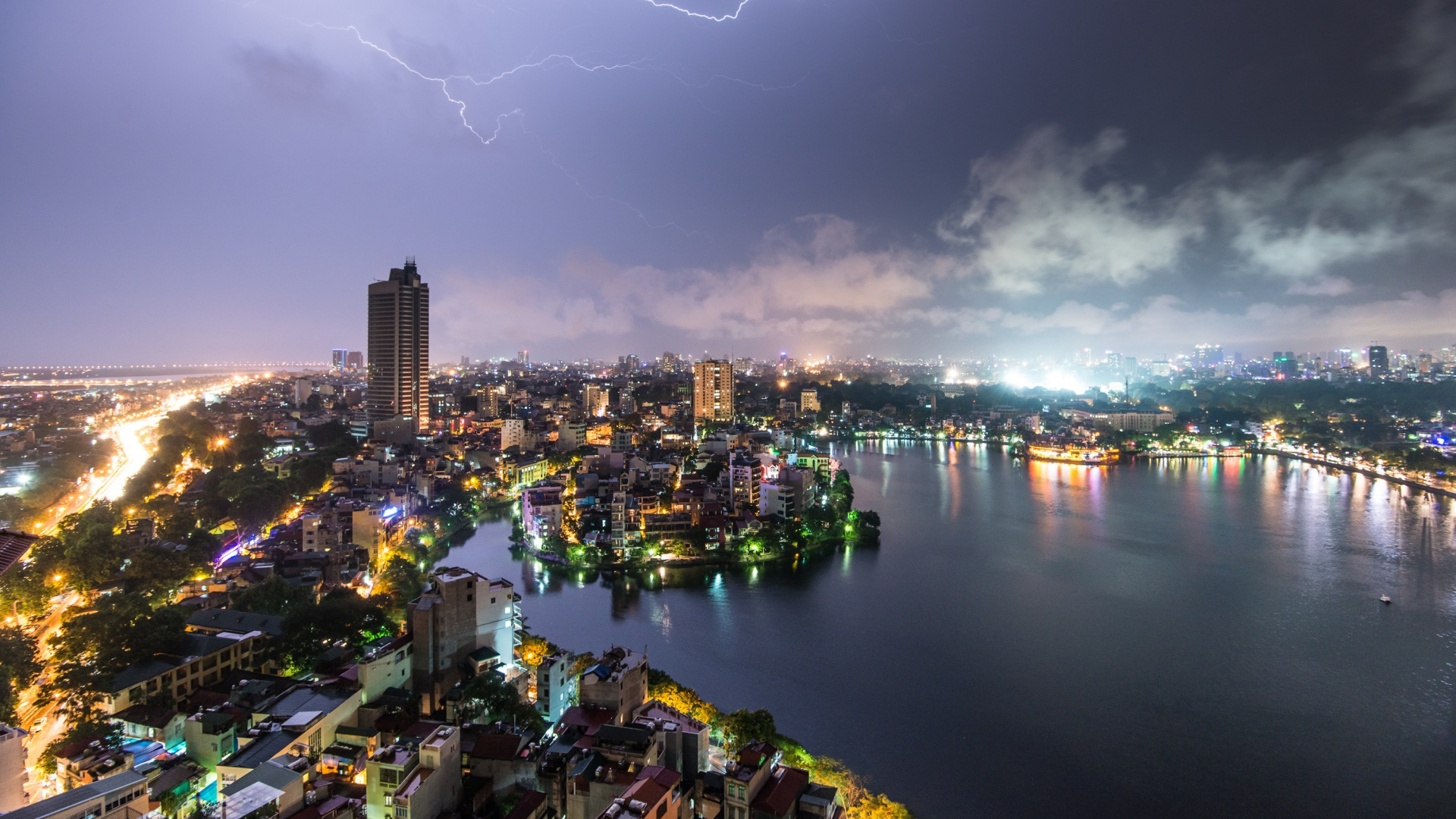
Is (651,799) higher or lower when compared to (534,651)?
higher

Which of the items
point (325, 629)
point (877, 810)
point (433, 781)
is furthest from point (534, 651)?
point (877, 810)

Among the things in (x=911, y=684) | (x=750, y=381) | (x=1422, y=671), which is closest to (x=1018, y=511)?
(x=1422, y=671)

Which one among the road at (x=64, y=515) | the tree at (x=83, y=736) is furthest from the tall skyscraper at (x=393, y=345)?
the tree at (x=83, y=736)

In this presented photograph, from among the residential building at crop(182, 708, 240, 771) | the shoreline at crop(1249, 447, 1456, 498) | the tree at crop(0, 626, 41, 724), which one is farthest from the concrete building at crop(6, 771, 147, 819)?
the shoreline at crop(1249, 447, 1456, 498)

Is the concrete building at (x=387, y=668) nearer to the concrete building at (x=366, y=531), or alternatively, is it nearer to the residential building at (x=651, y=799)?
the residential building at (x=651, y=799)

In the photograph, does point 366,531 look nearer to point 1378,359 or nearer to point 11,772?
point 11,772

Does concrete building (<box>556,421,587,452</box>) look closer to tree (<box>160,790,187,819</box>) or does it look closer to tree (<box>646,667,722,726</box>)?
tree (<box>646,667,722,726</box>)
